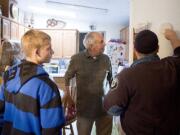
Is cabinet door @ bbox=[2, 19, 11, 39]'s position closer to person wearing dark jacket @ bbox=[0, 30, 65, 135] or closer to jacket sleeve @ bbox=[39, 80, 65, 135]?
person wearing dark jacket @ bbox=[0, 30, 65, 135]

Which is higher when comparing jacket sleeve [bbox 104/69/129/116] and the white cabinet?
the white cabinet

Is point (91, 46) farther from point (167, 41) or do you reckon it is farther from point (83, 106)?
point (167, 41)

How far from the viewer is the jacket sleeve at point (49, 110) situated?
1483 millimetres

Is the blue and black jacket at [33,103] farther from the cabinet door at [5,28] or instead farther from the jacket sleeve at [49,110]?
the cabinet door at [5,28]

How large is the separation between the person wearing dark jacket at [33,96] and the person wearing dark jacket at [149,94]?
14.1 inches

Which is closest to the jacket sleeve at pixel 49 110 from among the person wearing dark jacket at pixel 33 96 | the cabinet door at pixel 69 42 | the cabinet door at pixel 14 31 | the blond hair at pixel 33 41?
the person wearing dark jacket at pixel 33 96

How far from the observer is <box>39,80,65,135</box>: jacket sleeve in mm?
1483

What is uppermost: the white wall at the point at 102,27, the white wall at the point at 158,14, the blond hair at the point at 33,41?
the white wall at the point at 102,27

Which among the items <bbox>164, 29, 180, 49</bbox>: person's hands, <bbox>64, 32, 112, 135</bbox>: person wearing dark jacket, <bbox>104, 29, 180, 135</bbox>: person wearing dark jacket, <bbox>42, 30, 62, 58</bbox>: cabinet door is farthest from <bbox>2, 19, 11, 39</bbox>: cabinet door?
<bbox>104, 29, 180, 135</bbox>: person wearing dark jacket

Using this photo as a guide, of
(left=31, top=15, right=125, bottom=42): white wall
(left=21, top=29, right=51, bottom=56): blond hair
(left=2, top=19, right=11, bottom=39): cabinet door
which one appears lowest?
(left=21, top=29, right=51, bottom=56): blond hair

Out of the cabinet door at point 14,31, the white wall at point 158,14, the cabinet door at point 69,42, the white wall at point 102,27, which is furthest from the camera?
the white wall at point 102,27

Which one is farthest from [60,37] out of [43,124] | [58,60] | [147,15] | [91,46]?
[43,124]

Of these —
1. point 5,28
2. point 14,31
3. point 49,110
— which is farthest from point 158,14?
point 14,31

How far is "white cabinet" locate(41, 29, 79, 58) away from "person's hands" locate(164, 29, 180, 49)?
219 inches
